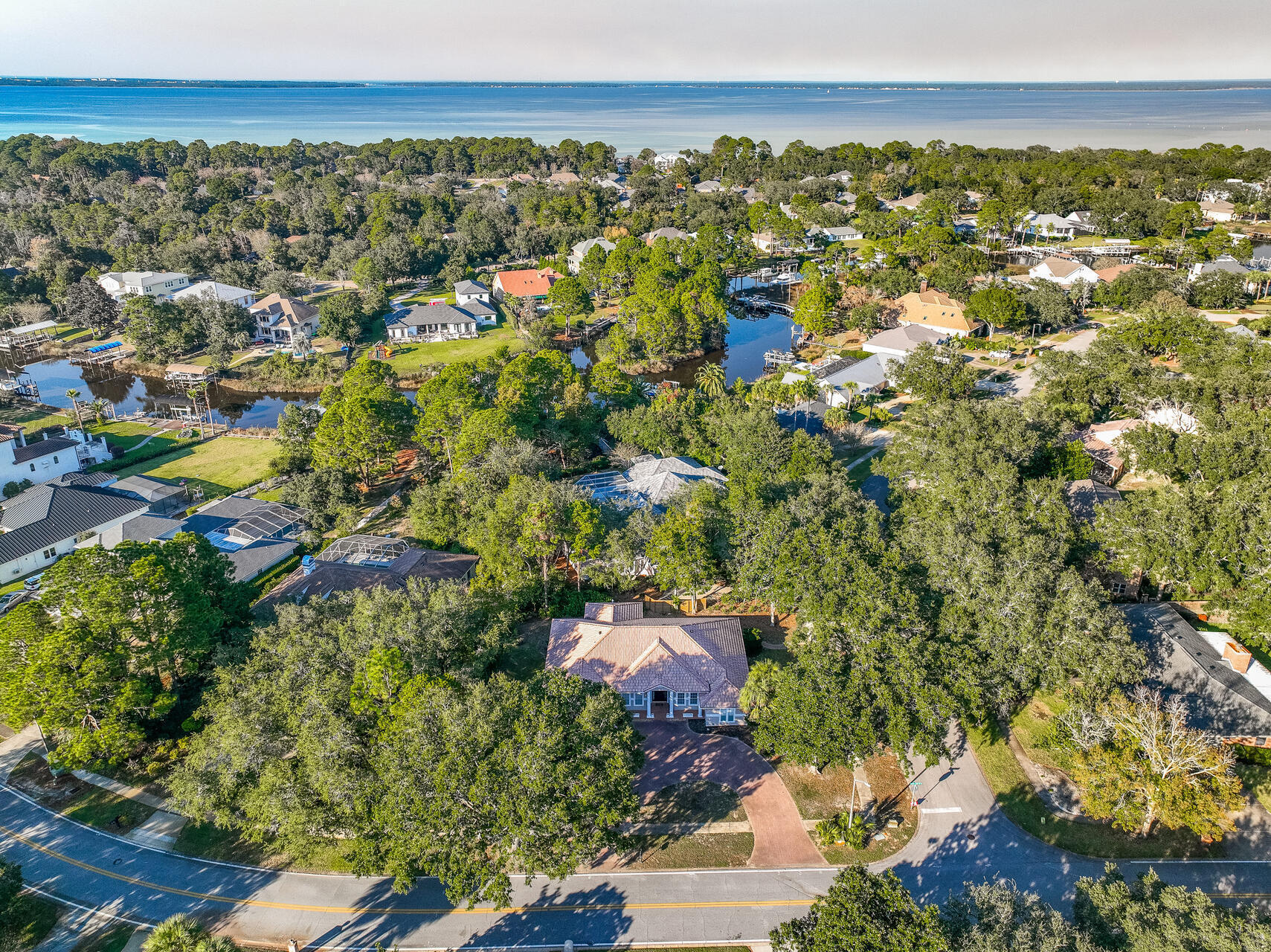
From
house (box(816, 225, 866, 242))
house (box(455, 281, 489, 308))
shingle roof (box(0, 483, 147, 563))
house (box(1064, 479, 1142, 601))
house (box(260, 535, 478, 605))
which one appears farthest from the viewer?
house (box(816, 225, 866, 242))

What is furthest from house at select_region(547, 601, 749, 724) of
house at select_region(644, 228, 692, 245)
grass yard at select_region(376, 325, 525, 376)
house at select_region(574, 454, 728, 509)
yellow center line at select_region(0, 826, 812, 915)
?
house at select_region(644, 228, 692, 245)

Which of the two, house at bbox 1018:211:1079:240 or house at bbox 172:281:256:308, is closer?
house at bbox 172:281:256:308

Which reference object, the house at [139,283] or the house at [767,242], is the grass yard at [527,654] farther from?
the house at [767,242]

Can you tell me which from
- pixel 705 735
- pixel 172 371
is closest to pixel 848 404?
pixel 705 735

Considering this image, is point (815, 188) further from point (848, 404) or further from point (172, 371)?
point (172, 371)

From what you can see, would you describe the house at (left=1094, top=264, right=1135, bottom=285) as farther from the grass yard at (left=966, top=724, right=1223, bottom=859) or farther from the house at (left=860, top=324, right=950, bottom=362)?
the grass yard at (left=966, top=724, right=1223, bottom=859)

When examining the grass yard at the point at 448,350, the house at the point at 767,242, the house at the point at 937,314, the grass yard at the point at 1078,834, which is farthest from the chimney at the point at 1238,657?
the house at the point at 767,242
